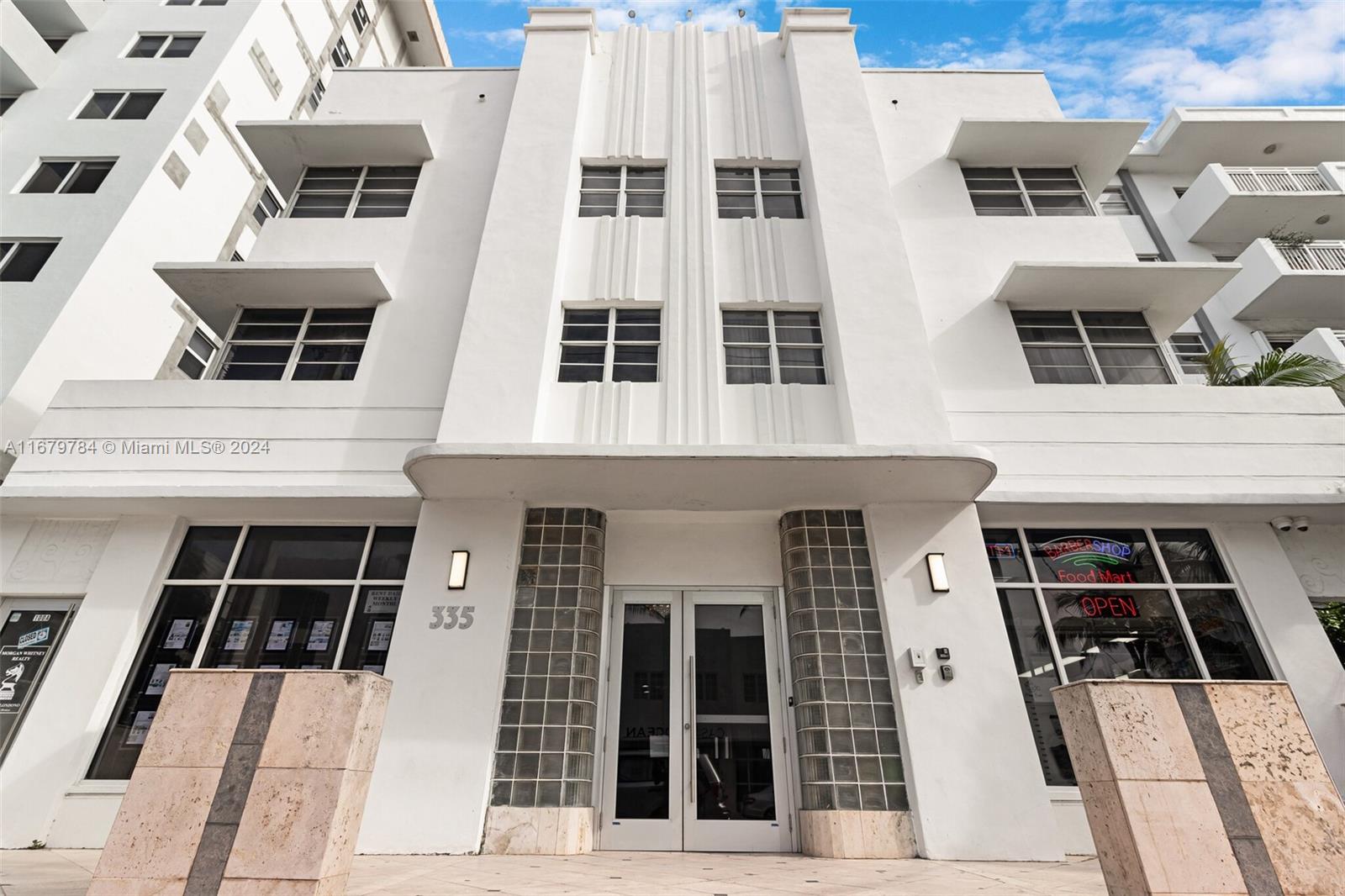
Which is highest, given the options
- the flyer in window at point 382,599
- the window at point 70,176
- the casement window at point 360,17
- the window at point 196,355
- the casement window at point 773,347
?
the casement window at point 360,17

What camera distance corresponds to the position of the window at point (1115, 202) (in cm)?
1573

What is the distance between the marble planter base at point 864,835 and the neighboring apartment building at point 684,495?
0.05m

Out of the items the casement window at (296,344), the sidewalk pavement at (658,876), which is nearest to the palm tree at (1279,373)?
the sidewalk pavement at (658,876)

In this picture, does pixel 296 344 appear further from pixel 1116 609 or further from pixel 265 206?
pixel 1116 609

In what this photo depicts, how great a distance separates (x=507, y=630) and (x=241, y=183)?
1475 cm

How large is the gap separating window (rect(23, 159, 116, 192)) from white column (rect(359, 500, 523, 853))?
11.8 m

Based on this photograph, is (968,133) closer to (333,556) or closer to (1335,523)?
(1335,523)

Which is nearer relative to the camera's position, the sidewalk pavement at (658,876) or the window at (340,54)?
the sidewalk pavement at (658,876)

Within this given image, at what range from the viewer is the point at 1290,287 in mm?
13555

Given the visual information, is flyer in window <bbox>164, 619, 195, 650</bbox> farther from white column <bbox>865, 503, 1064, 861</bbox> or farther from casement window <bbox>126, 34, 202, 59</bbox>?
casement window <bbox>126, 34, 202, 59</bbox>

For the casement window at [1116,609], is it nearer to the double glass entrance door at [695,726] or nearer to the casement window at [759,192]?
the double glass entrance door at [695,726]

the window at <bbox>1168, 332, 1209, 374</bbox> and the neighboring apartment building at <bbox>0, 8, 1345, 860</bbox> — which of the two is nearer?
the neighboring apartment building at <bbox>0, 8, 1345, 860</bbox>

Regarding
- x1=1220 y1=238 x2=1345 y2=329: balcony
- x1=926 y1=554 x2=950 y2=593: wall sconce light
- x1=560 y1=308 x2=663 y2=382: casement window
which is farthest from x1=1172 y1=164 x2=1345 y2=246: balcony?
x1=560 y1=308 x2=663 y2=382: casement window

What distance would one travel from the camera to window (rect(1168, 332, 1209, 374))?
13672 millimetres
